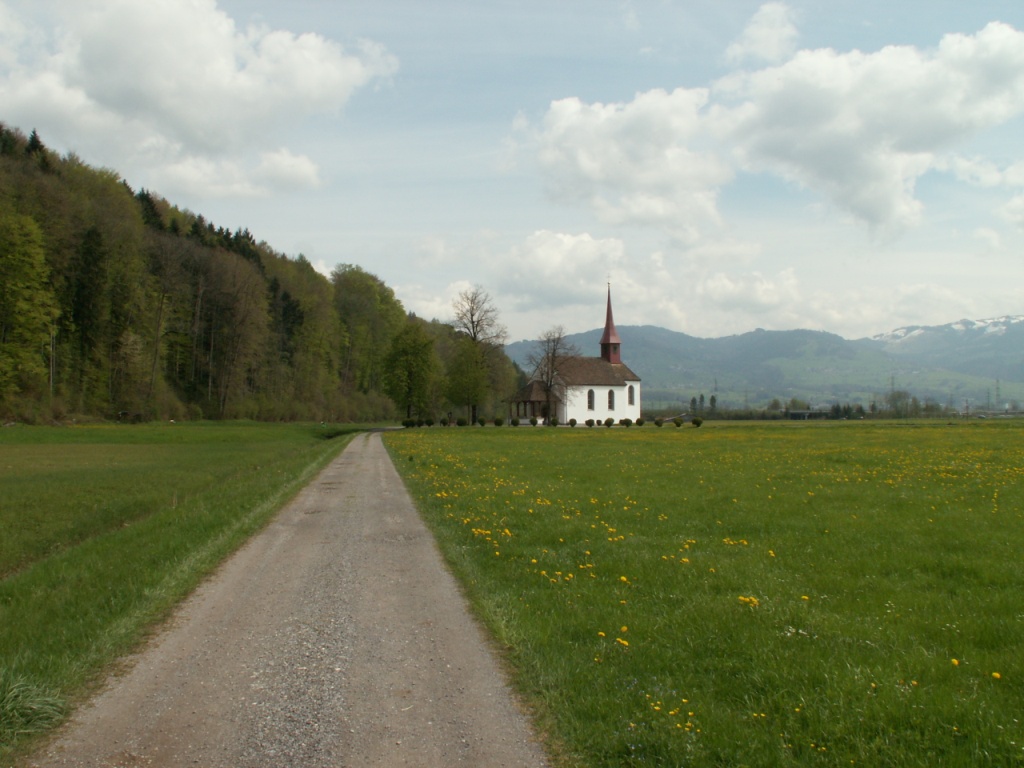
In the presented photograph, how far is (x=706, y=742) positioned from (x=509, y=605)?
378cm

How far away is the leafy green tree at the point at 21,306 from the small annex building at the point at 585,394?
192 ft

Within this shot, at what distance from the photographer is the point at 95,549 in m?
13.3

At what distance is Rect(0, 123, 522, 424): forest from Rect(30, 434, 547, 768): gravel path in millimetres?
55551

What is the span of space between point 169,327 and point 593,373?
56867 mm

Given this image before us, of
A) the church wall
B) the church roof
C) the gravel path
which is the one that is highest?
the church roof

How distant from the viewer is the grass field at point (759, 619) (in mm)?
5125

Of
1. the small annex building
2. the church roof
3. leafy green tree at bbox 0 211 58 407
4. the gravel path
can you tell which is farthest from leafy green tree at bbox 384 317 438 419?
the gravel path

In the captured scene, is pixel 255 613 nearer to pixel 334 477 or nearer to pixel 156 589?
pixel 156 589

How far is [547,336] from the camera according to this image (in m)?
102

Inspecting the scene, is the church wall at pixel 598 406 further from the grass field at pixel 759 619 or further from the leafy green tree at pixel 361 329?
the grass field at pixel 759 619

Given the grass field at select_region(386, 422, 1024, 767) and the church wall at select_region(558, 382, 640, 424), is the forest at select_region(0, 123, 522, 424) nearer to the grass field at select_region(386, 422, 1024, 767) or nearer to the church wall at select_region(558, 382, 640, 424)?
the church wall at select_region(558, 382, 640, 424)

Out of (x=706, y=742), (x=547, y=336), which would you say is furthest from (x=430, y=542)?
(x=547, y=336)

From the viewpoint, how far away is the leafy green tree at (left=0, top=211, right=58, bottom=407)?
176 feet

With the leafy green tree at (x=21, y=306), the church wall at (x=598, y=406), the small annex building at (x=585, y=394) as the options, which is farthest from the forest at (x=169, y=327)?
the church wall at (x=598, y=406)
